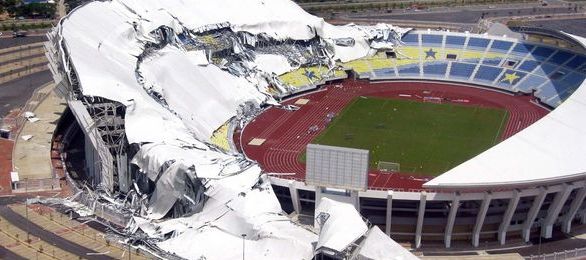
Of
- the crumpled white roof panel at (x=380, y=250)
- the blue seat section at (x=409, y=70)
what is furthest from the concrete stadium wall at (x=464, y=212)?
the blue seat section at (x=409, y=70)

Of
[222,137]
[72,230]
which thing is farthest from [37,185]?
[222,137]

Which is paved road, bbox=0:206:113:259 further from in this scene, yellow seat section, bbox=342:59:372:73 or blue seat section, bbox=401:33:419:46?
blue seat section, bbox=401:33:419:46

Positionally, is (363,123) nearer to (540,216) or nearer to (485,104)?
(485,104)

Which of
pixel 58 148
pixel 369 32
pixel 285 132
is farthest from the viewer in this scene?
pixel 369 32

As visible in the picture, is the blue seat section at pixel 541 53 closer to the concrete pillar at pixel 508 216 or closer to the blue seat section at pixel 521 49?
the blue seat section at pixel 521 49

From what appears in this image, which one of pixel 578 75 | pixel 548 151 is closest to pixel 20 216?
pixel 548 151

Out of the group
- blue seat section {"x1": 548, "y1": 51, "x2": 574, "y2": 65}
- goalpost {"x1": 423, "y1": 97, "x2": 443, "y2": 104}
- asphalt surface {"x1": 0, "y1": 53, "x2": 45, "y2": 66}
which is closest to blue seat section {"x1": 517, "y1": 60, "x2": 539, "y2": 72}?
blue seat section {"x1": 548, "y1": 51, "x2": 574, "y2": 65}

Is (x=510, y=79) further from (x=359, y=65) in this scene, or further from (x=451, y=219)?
(x=451, y=219)
